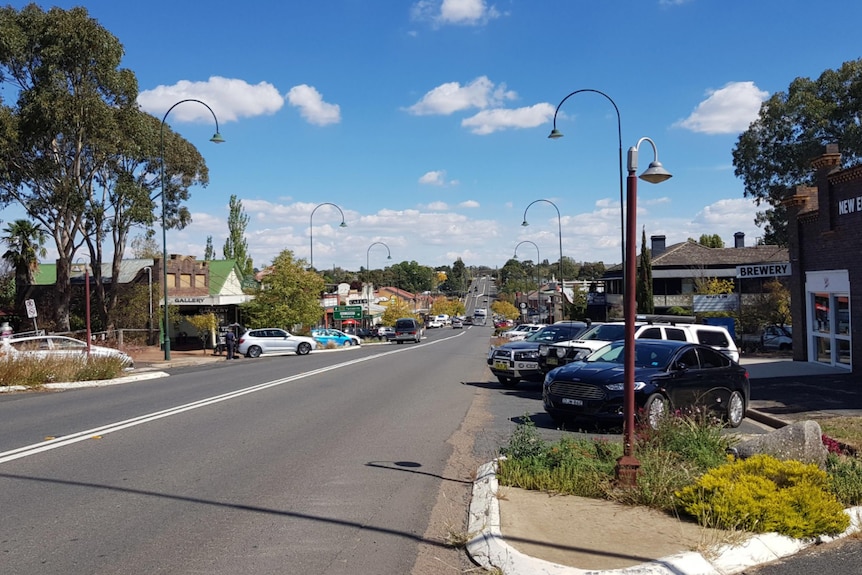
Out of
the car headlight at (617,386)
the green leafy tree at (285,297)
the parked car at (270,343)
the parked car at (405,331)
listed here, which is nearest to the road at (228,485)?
the car headlight at (617,386)

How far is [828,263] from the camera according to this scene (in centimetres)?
2141

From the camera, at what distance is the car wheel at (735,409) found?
12.7m

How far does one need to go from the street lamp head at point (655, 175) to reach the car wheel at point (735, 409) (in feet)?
19.5

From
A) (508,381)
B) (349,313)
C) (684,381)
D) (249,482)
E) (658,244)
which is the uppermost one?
(658,244)

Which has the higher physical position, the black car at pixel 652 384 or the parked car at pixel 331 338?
the black car at pixel 652 384

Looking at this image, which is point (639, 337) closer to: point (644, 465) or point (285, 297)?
point (644, 465)

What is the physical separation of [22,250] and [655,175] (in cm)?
4736

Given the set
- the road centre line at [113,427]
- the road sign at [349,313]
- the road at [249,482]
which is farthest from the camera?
the road sign at [349,313]

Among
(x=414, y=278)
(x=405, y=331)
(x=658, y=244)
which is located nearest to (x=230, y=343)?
(x=405, y=331)

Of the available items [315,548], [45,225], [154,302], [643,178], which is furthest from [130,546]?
[154,302]

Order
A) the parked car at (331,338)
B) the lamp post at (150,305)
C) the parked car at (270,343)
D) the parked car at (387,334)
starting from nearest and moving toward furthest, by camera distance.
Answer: the parked car at (270,343) < the lamp post at (150,305) < the parked car at (331,338) < the parked car at (387,334)

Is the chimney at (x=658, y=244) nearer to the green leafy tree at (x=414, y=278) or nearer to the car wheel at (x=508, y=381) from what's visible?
the car wheel at (x=508, y=381)

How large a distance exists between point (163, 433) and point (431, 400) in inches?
255

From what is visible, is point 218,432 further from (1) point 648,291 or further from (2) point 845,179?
(1) point 648,291
